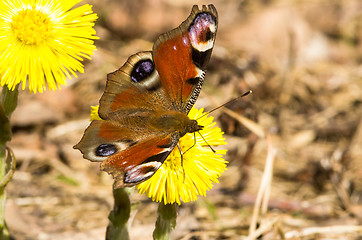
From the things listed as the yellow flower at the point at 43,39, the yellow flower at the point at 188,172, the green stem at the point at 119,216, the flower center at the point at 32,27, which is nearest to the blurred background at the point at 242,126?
the green stem at the point at 119,216

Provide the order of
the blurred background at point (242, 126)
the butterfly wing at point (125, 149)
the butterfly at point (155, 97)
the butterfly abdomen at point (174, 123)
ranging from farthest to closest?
the blurred background at point (242, 126)
the butterfly abdomen at point (174, 123)
the butterfly at point (155, 97)
the butterfly wing at point (125, 149)

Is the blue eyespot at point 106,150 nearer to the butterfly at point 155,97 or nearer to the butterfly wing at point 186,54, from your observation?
the butterfly at point 155,97

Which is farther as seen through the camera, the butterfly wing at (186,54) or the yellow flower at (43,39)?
the butterfly wing at (186,54)

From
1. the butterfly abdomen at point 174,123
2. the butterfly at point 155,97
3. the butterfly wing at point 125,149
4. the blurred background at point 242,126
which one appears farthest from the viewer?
the blurred background at point 242,126

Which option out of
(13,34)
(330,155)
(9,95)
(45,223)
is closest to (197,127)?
(9,95)

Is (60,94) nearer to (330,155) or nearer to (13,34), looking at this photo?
(13,34)

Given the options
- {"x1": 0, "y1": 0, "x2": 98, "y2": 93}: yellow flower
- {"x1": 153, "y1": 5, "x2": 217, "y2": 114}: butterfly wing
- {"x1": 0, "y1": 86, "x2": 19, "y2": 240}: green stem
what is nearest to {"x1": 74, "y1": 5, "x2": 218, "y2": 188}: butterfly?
{"x1": 153, "y1": 5, "x2": 217, "y2": 114}: butterfly wing

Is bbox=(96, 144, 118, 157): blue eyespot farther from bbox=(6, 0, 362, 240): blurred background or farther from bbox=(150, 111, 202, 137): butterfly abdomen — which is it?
bbox=(6, 0, 362, 240): blurred background
